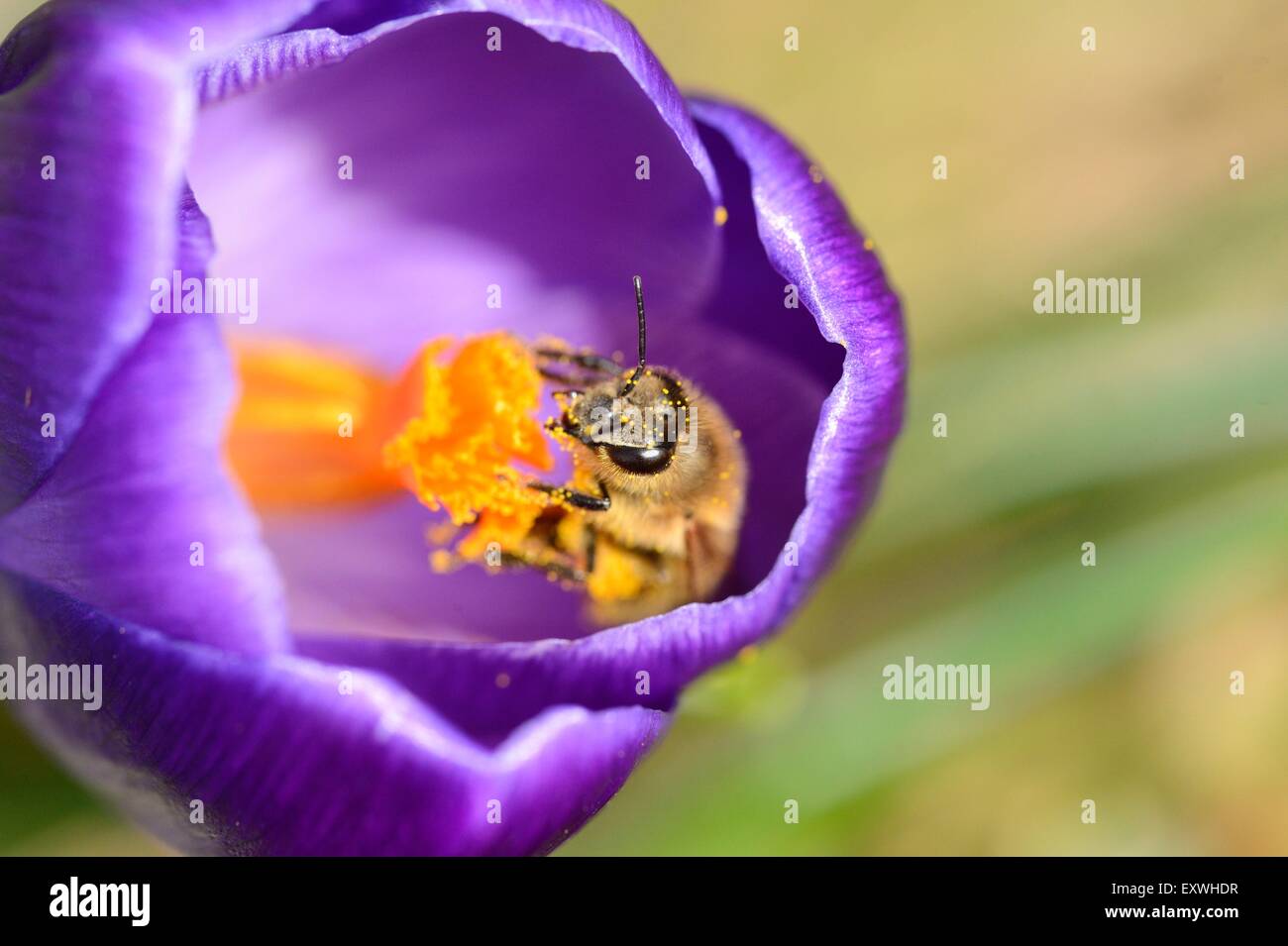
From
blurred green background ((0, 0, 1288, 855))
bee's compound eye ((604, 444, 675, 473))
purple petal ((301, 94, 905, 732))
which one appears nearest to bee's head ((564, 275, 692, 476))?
bee's compound eye ((604, 444, 675, 473))

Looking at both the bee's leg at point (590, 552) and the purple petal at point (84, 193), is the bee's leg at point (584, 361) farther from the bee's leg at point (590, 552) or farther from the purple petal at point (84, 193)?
the purple petal at point (84, 193)

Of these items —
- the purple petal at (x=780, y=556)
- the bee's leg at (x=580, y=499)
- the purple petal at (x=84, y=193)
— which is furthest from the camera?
the bee's leg at (x=580, y=499)

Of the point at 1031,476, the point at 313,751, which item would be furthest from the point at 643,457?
the point at 1031,476

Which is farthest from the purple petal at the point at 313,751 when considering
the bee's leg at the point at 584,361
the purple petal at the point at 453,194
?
the purple petal at the point at 453,194

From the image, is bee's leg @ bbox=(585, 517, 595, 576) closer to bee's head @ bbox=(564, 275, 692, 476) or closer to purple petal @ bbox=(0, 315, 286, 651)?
bee's head @ bbox=(564, 275, 692, 476)

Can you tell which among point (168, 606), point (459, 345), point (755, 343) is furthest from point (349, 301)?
point (168, 606)

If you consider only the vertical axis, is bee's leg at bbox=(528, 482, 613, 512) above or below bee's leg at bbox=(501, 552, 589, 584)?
above

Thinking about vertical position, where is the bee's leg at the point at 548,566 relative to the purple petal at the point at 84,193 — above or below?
below
